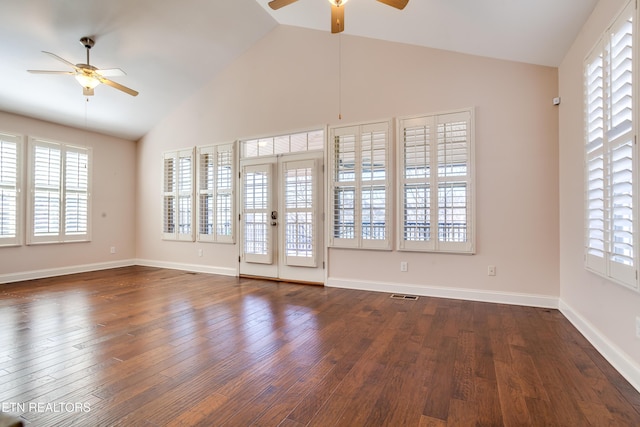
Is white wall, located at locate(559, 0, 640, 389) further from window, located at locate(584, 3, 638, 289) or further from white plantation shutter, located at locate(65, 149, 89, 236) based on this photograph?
white plantation shutter, located at locate(65, 149, 89, 236)

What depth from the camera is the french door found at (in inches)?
198

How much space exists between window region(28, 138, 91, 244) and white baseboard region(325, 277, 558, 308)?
5034mm

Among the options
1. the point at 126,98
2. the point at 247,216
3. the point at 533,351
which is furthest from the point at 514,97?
the point at 126,98

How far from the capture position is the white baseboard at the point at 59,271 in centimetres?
530

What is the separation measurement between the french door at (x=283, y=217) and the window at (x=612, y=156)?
10.7ft

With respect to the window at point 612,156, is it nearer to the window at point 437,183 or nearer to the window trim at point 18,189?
the window at point 437,183

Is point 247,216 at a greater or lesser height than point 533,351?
greater

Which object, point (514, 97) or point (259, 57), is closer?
point (514, 97)

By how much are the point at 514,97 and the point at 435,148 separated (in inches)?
41.5

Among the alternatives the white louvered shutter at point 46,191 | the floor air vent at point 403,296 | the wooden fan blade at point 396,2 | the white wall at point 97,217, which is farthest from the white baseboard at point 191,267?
the wooden fan blade at point 396,2

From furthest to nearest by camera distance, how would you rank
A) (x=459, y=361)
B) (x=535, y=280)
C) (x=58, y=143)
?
(x=58, y=143)
(x=535, y=280)
(x=459, y=361)

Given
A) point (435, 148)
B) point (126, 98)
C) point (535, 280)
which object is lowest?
point (535, 280)

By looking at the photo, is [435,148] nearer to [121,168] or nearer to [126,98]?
A: [126,98]

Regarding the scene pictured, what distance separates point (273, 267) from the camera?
5.45 m
